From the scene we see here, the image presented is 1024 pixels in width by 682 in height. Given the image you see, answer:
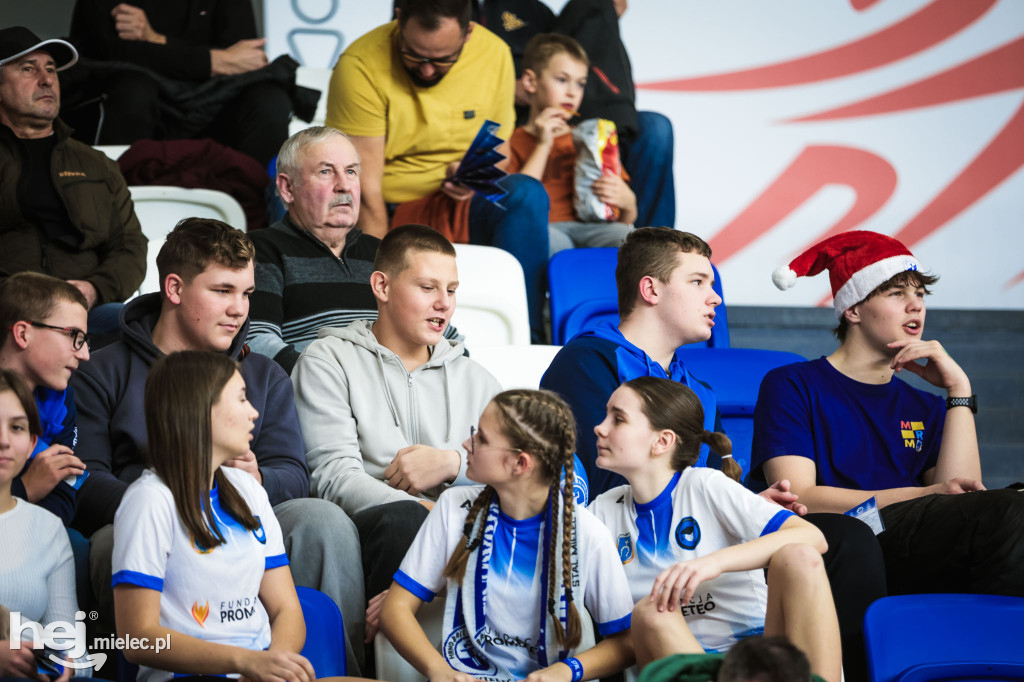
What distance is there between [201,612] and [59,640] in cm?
24

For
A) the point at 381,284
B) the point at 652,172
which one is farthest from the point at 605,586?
the point at 652,172

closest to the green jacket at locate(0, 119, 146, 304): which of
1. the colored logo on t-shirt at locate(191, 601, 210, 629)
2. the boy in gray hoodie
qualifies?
the boy in gray hoodie

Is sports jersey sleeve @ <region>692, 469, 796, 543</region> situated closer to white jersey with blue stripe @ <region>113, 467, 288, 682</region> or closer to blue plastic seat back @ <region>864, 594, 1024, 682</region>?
blue plastic seat back @ <region>864, 594, 1024, 682</region>

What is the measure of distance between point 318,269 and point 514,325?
701 millimetres

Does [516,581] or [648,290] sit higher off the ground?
[648,290]

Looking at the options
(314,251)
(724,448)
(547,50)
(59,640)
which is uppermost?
(547,50)

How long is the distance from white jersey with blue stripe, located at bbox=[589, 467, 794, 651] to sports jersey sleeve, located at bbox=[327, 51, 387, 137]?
6.53 ft

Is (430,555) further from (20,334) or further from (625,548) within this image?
(20,334)

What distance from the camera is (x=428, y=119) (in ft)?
12.1

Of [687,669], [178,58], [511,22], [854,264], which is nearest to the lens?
[687,669]

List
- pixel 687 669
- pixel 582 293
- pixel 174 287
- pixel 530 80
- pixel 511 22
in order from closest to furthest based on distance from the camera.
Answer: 1. pixel 687 669
2. pixel 174 287
3. pixel 582 293
4. pixel 530 80
5. pixel 511 22

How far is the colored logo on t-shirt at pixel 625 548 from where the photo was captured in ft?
6.62

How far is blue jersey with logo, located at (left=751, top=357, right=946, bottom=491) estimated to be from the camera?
2.45 m

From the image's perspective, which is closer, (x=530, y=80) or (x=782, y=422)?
(x=782, y=422)
